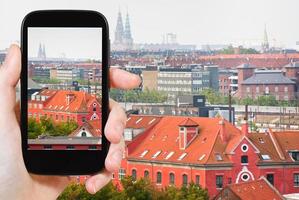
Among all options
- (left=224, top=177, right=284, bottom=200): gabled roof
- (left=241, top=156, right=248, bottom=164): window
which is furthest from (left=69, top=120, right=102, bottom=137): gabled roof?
(left=241, top=156, right=248, bottom=164): window

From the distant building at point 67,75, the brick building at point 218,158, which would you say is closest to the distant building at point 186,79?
the brick building at point 218,158

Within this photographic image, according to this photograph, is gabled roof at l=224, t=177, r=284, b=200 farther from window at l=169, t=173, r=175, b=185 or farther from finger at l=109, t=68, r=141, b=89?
finger at l=109, t=68, r=141, b=89

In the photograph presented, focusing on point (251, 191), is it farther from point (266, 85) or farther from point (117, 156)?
point (117, 156)

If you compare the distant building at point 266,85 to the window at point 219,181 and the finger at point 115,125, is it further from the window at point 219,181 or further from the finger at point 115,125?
the finger at point 115,125

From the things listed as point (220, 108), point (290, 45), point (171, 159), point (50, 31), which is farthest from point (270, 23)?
point (50, 31)

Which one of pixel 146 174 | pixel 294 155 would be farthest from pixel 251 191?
pixel 146 174

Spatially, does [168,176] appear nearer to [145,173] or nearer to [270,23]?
[145,173]

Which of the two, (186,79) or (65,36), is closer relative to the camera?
(65,36)
